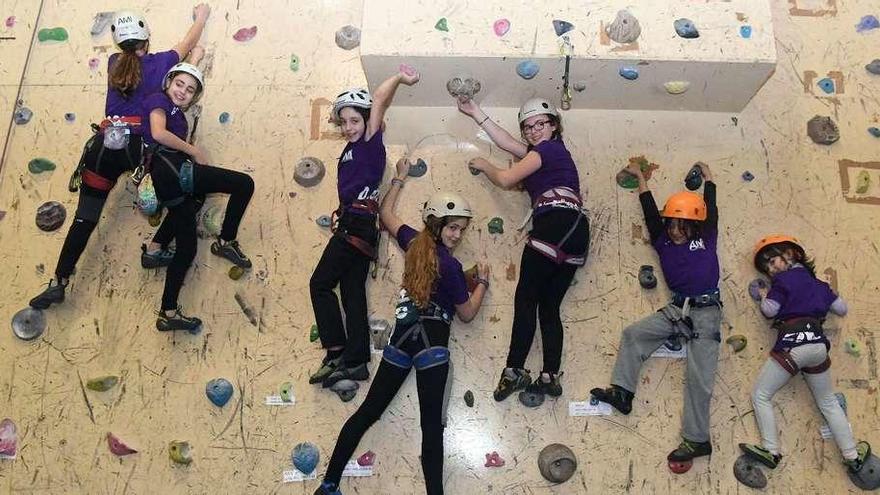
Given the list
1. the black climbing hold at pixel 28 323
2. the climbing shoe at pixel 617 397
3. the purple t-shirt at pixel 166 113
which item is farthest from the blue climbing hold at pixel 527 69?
the black climbing hold at pixel 28 323

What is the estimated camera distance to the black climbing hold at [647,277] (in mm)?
3611

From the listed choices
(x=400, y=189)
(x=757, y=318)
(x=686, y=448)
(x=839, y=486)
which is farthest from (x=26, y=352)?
(x=839, y=486)

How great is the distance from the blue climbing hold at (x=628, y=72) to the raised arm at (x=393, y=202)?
1121 mm

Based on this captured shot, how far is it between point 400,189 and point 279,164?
0.66 m

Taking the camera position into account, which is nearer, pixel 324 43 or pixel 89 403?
pixel 89 403

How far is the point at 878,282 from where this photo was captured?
3.64m

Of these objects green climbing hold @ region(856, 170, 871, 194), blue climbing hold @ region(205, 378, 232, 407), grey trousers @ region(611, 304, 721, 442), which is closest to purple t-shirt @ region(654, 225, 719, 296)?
grey trousers @ region(611, 304, 721, 442)

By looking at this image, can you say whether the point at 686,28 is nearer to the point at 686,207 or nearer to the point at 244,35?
the point at 686,207

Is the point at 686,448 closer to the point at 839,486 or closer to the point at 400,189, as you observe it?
the point at 839,486

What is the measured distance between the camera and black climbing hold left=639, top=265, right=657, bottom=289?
3611 mm

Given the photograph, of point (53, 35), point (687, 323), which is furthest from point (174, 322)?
point (687, 323)

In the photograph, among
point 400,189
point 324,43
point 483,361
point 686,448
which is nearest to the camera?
point 686,448

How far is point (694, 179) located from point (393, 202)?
4.92 ft

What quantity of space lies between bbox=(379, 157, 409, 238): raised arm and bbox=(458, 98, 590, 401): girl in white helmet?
371 mm
